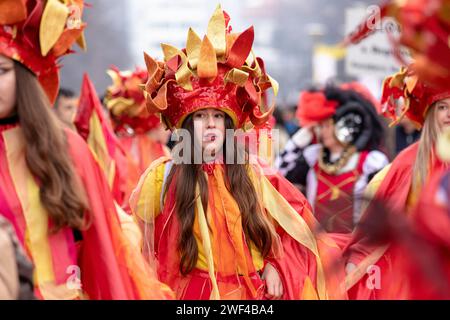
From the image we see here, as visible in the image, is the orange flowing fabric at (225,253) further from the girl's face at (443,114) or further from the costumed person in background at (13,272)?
the costumed person in background at (13,272)

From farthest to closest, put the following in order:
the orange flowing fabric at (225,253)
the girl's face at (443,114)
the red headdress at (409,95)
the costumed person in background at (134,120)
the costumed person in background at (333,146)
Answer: the costumed person in background at (134,120)
the costumed person in background at (333,146)
the red headdress at (409,95)
the girl's face at (443,114)
the orange flowing fabric at (225,253)

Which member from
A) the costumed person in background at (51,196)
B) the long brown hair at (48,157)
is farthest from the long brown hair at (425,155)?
the long brown hair at (48,157)

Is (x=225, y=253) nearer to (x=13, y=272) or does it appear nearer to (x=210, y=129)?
(x=210, y=129)

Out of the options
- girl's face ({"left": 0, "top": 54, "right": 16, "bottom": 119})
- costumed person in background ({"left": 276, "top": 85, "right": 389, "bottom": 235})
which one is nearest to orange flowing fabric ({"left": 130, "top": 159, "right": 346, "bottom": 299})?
girl's face ({"left": 0, "top": 54, "right": 16, "bottom": 119})

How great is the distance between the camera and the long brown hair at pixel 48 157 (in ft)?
14.6

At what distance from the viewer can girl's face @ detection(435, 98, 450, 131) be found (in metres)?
6.38

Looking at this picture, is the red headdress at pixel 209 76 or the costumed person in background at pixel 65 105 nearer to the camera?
the red headdress at pixel 209 76

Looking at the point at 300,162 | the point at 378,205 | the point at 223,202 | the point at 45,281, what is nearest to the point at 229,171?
the point at 223,202

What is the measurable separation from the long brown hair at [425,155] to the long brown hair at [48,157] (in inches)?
96.6

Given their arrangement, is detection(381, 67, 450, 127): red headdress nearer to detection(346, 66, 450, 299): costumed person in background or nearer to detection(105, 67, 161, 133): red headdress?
detection(346, 66, 450, 299): costumed person in background

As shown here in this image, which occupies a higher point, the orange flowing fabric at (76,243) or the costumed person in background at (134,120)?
the costumed person in background at (134,120)

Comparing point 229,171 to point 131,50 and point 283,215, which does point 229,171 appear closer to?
point 283,215

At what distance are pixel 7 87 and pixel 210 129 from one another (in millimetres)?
1493

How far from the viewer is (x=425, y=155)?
20.7 feet
